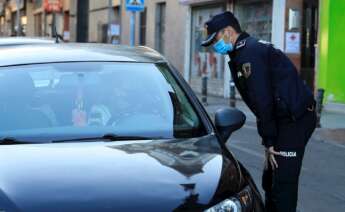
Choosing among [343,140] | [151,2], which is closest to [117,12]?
[151,2]

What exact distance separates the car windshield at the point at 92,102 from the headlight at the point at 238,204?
32.5 inches

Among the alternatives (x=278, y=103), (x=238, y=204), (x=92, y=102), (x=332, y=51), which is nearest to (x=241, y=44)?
(x=278, y=103)

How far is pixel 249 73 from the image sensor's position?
4477 millimetres

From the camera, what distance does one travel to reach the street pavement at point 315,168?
6621mm

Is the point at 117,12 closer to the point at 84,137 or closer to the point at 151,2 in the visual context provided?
the point at 151,2

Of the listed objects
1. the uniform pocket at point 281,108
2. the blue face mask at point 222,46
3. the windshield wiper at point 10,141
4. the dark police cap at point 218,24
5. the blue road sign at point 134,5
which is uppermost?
the blue road sign at point 134,5

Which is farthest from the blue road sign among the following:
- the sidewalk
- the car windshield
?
the car windshield

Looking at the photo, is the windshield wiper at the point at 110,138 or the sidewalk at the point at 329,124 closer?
the windshield wiper at the point at 110,138

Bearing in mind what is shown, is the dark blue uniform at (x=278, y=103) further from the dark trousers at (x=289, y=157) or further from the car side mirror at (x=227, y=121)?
the car side mirror at (x=227, y=121)

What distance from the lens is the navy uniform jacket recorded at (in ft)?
14.6

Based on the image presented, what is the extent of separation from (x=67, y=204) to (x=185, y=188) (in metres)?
0.59

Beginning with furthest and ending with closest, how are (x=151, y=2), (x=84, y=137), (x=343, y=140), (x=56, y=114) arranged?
(x=151, y=2) < (x=343, y=140) < (x=56, y=114) < (x=84, y=137)

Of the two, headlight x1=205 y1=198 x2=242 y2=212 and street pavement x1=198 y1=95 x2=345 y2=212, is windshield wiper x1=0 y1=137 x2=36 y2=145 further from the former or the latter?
street pavement x1=198 y1=95 x2=345 y2=212

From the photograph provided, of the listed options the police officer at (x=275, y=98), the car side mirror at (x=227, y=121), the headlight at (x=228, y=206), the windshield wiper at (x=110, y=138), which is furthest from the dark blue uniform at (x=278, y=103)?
the headlight at (x=228, y=206)
